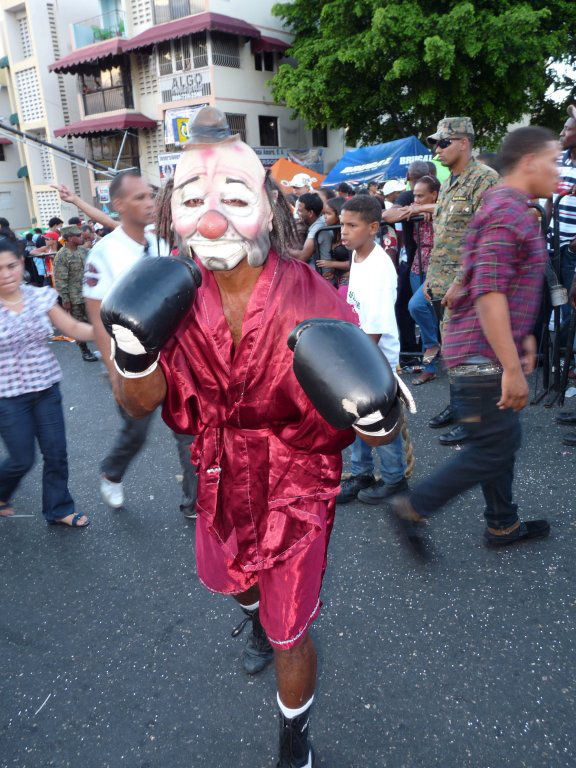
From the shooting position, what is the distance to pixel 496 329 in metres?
2.36

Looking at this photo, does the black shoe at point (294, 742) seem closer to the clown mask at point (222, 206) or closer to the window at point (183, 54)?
the clown mask at point (222, 206)

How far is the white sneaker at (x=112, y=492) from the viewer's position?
356 centimetres

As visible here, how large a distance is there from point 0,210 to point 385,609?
30.8m

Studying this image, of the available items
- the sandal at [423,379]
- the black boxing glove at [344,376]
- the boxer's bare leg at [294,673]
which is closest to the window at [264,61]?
the sandal at [423,379]

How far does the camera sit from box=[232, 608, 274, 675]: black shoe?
2.29 m

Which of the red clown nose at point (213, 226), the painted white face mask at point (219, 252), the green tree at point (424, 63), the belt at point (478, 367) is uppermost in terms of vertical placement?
the green tree at point (424, 63)

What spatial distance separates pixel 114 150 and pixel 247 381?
25.4 m

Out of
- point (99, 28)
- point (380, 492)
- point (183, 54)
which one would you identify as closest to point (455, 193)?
point (380, 492)

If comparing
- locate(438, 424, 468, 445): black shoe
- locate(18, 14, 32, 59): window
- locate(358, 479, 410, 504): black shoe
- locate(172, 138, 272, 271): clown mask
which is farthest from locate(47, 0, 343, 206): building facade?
locate(172, 138, 272, 271): clown mask

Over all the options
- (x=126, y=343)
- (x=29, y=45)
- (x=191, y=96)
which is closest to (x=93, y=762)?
(x=126, y=343)

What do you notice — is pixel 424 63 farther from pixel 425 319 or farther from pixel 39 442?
pixel 39 442

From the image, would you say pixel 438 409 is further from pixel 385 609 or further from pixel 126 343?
pixel 126 343

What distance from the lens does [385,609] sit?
257 centimetres

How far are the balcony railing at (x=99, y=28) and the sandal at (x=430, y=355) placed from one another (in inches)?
923
